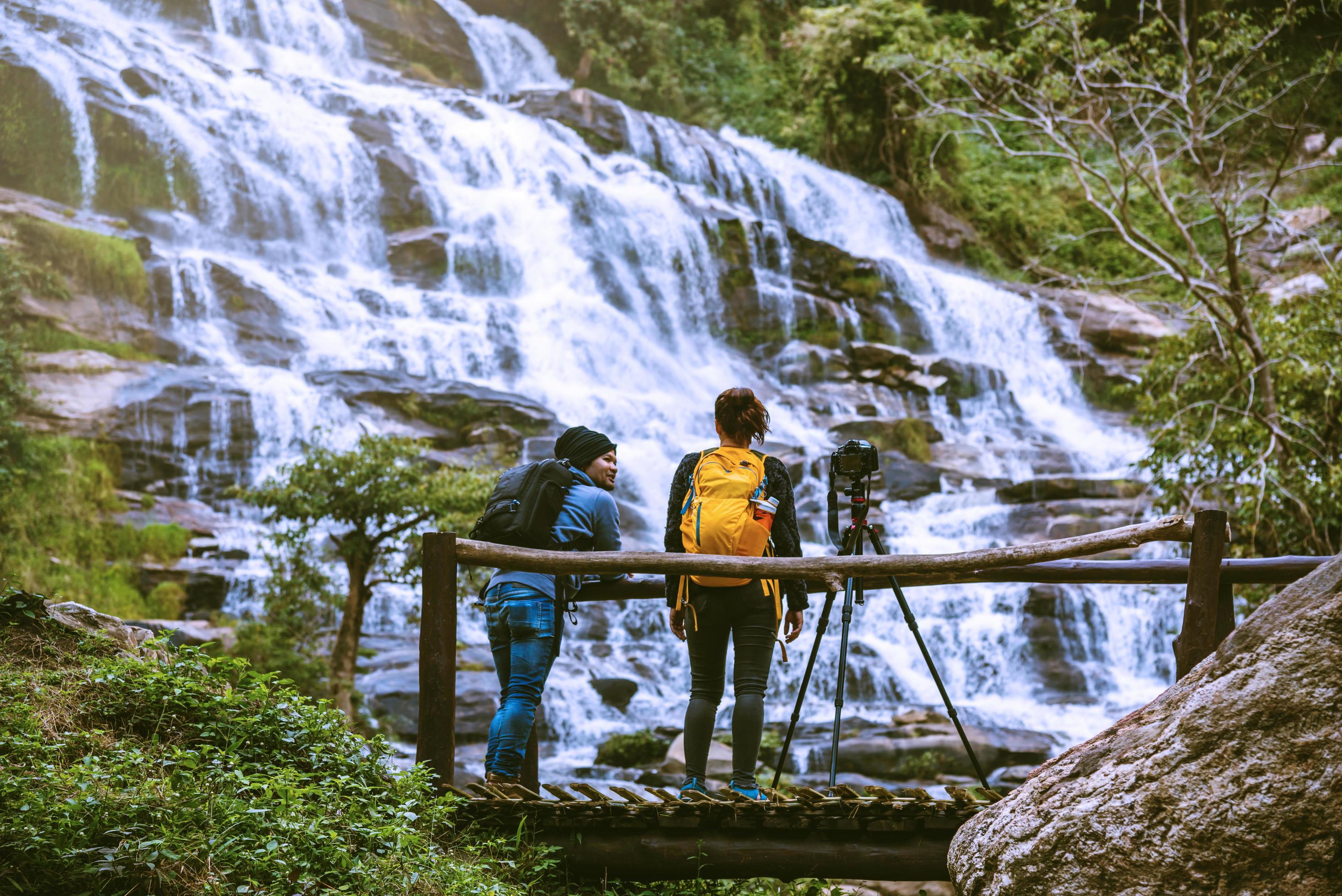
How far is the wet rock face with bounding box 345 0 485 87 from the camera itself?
22.6 metres

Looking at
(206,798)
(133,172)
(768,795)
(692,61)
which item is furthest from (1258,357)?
(692,61)

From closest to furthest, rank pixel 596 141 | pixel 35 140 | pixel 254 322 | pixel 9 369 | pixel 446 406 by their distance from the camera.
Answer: pixel 9 369 → pixel 446 406 → pixel 254 322 → pixel 35 140 → pixel 596 141

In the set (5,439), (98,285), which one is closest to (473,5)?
(98,285)

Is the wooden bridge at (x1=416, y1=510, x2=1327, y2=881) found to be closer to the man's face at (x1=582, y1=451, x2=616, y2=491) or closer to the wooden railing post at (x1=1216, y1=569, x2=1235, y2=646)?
the wooden railing post at (x1=1216, y1=569, x2=1235, y2=646)

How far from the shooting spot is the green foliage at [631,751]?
8.59 meters

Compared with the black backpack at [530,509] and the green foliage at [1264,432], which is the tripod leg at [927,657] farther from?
the green foliage at [1264,432]

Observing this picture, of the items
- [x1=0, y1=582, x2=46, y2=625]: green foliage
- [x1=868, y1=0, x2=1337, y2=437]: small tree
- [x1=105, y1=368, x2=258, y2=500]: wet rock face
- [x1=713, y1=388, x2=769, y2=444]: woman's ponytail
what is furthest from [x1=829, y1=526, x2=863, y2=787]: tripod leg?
[x1=105, y1=368, x2=258, y2=500]: wet rock face

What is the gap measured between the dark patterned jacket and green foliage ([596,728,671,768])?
201 inches

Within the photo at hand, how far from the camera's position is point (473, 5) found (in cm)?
2492

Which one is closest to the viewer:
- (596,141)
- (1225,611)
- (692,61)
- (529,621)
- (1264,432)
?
(529,621)

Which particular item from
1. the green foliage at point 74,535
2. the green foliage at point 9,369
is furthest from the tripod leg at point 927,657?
the green foliage at point 9,369

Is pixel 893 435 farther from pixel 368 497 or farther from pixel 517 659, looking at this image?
pixel 517 659

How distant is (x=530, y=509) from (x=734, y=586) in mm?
839

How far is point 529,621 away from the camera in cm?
385
